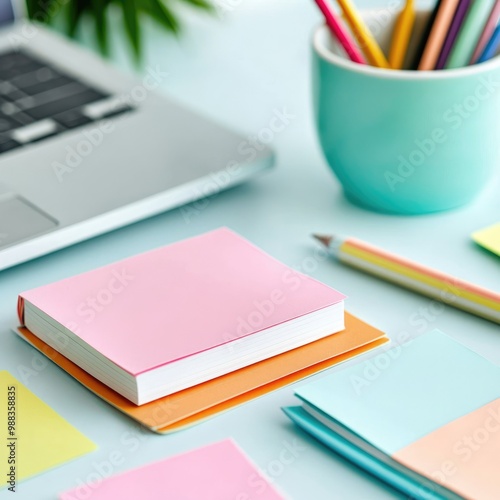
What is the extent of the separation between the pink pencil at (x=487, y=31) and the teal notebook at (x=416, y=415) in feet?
0.81

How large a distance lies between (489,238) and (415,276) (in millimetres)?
94

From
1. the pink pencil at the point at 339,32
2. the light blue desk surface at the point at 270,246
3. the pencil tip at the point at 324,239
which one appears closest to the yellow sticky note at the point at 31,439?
the light blue desk surface at the point at 270,246

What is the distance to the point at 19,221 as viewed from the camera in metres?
0.70

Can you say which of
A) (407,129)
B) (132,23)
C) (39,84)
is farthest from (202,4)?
(407,129)

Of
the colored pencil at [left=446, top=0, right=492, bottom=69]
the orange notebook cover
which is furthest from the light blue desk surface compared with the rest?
the colored pencil at [left=446, top=0, right=492, bottom=69]

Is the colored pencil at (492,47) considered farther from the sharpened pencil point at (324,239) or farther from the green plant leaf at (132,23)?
the green plant leaf at (132,23)

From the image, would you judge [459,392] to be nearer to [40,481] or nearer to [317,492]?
[317,492]

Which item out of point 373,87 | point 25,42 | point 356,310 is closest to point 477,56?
point 373,87

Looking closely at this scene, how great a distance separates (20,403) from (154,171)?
0.26 m

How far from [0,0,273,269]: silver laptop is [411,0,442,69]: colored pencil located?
0.14 meters

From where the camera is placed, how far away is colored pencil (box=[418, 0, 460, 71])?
713 millimetres

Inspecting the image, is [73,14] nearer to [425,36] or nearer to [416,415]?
[425,36]

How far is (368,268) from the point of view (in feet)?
2.19

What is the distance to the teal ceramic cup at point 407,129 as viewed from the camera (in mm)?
677
